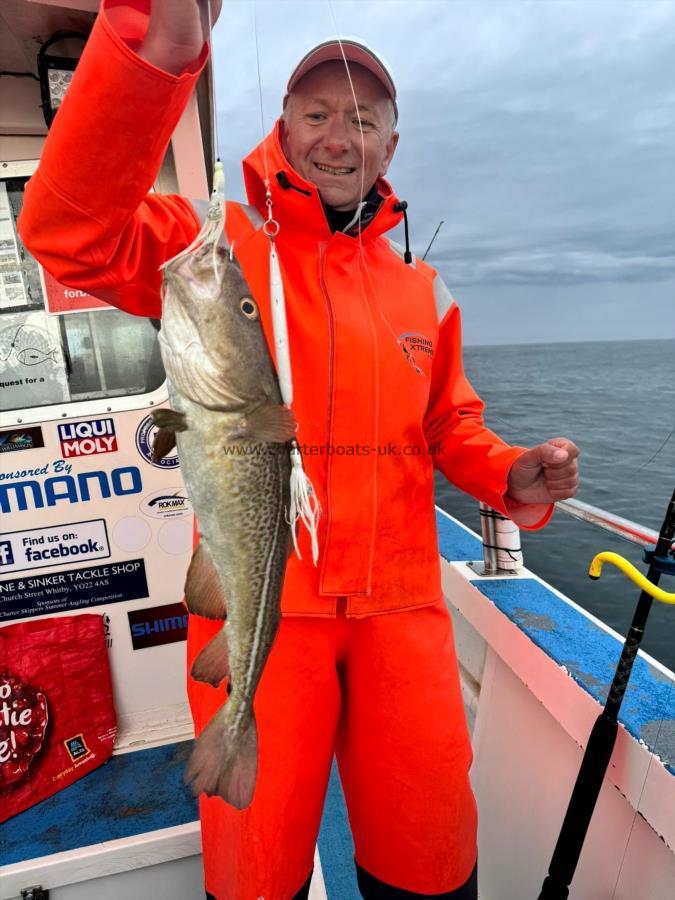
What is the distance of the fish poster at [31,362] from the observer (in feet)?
9.63

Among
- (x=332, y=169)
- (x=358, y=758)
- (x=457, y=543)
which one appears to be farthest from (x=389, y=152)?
(x=457, y=543)

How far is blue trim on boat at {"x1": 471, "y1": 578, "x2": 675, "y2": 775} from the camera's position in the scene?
190cm

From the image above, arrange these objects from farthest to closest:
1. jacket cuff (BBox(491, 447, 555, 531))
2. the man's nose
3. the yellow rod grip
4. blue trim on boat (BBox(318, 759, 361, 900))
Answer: blue trim on boat (BBox(318, 759, 361, 900)) < jacket cuff (BBox(491, 447, 555, 531)) < the man's nose < the yellow rod grip

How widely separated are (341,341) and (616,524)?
1.74 meters

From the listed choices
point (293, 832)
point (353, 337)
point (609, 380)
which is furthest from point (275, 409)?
point (609, 380)

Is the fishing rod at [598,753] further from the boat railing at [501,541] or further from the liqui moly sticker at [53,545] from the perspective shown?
the liqui moly sticker at [53,545]

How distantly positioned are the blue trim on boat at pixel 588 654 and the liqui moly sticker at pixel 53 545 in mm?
2039

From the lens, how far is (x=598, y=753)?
1870 millimetres

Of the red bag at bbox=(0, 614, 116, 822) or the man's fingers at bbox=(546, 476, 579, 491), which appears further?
the red bag at bbox=(0, 614, 116, 822)

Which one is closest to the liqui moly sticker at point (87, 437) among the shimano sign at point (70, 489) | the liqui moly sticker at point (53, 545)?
the shimano sign at point (70, 489)

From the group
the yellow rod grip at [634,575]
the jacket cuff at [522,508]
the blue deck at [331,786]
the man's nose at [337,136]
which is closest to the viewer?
the yellow rod grip at [634,575]

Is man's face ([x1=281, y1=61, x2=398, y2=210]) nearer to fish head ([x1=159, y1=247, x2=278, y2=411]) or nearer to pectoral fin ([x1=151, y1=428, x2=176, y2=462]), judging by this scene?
fish head ([x1=159, y1=247, x2=278, y2=411])

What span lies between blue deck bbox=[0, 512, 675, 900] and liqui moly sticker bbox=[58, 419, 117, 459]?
1.62 metres

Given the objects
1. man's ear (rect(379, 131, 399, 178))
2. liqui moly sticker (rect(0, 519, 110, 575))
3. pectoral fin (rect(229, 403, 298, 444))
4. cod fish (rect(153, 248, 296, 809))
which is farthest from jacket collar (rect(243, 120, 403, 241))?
liqui moly sticker (rect(0, 519, 110, 575))
